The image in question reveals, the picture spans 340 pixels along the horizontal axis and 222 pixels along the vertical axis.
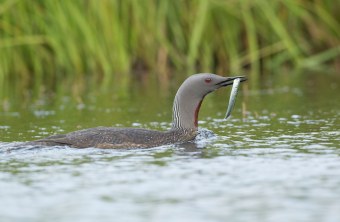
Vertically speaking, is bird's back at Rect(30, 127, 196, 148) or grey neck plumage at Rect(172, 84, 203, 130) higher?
grey neck plumage at Rect(172, 84, 203, 130)

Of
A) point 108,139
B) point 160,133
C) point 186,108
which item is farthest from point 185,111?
point 108,139

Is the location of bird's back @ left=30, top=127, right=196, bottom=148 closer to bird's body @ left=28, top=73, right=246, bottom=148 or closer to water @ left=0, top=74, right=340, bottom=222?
bird's body @ left=28, top=73, right=246, bottom=148

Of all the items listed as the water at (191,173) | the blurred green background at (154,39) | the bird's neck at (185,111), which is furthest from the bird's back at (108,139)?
the blurred green background at (154,39)

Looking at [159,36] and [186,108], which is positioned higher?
[159,36]

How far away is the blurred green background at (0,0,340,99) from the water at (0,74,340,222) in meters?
4.42

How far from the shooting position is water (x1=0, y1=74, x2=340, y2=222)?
601cm

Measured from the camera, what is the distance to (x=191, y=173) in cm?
727

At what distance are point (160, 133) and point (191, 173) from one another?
180 centimetres

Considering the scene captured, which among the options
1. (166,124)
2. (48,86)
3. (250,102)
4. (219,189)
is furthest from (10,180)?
(48,86)

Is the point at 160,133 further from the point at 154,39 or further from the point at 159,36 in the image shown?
the point at 154,39

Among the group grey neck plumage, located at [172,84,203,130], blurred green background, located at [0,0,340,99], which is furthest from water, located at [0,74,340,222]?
blurred green background, located at [0,0,340,99]

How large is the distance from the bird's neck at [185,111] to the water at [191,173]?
0.22m

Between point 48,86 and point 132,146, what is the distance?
7905mm

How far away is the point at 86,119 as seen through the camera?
12.1 meters
